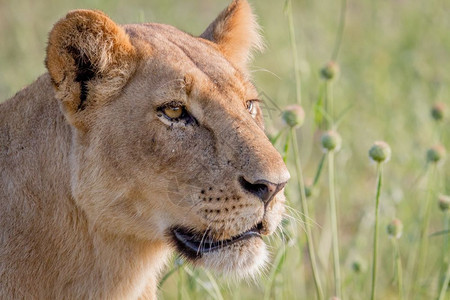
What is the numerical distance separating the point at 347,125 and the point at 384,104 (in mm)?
347

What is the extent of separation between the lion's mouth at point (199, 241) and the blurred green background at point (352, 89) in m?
0.65

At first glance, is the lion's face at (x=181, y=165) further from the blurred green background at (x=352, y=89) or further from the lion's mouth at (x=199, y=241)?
the blurred green background at (x=352, y=89)

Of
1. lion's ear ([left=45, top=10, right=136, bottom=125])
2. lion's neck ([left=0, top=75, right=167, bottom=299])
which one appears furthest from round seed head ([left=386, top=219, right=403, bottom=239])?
lion's ear ([left=45, top=10, right=136, bottom=125])

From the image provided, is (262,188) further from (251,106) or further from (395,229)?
(395,229)

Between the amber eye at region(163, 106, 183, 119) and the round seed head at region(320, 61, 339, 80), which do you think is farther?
the round seed head at region(320, 61, 339, 80)

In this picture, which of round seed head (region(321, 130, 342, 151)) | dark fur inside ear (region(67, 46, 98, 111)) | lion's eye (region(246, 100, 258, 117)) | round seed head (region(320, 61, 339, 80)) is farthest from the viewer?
round seed head (region(320, 61, 339, 80))

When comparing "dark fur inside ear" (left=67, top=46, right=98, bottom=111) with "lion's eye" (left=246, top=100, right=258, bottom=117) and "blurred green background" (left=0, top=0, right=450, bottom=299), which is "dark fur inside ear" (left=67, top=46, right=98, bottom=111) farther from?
"blurred green background" (left=0, top=0, right=450, bottom=299)

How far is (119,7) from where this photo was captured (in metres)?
8.75

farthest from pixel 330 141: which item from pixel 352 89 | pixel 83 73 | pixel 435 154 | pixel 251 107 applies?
pixel 352 89

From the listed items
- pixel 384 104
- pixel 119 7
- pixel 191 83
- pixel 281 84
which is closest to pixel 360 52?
pixel 281 84

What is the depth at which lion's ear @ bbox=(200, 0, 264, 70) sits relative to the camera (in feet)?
12.2

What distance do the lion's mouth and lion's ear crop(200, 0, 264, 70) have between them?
0.92 m

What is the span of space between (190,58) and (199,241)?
718mm

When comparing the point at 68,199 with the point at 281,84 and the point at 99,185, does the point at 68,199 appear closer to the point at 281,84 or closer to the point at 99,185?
the point at 99,185
